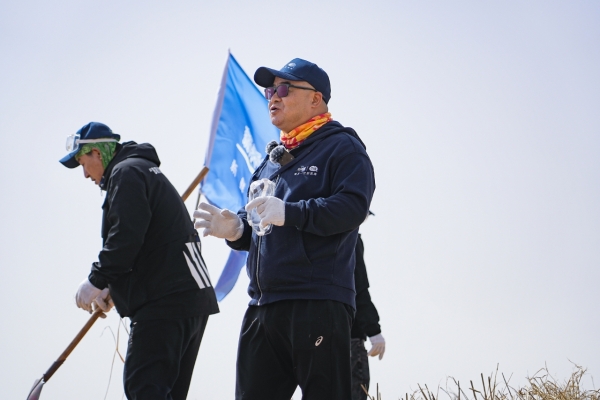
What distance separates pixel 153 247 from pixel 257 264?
1.36 metres

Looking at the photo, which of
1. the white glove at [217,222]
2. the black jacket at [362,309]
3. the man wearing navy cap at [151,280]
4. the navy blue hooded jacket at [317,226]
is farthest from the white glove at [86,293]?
the black jacket at [362,309]

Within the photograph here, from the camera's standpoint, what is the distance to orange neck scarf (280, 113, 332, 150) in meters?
4.29

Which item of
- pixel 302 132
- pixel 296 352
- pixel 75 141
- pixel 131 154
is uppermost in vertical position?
pixel 75 141

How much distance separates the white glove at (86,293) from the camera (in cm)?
531

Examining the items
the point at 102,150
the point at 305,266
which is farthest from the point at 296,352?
the point at 102,150

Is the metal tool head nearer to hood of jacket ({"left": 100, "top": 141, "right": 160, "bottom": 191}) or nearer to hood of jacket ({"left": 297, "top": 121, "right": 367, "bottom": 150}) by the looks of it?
hood of jacket ({"left": 100, "top": 141, "right": 160, "bottom": 191})

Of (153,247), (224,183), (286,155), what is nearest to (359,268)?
(153,247)

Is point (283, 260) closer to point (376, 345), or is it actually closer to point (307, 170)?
point (307, 170)

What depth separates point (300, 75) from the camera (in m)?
4.39

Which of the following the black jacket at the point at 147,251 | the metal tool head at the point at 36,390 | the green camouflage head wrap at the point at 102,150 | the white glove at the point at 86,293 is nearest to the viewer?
the black jacket at the point at 147,251

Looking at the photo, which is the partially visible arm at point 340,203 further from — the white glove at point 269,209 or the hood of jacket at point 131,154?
the hood of jacket at point 131,154

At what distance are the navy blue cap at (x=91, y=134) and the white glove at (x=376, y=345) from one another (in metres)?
2.15

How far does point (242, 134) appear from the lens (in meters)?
9.85

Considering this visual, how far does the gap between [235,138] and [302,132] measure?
5.52 metres
